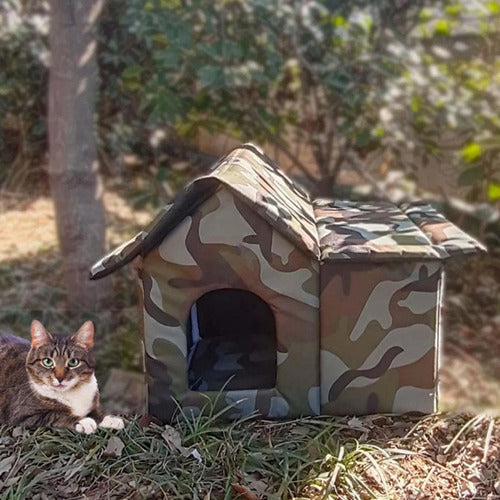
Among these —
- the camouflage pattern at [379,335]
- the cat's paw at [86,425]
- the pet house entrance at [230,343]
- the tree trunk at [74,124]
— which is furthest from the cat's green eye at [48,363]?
the tree trunk at [74,124]

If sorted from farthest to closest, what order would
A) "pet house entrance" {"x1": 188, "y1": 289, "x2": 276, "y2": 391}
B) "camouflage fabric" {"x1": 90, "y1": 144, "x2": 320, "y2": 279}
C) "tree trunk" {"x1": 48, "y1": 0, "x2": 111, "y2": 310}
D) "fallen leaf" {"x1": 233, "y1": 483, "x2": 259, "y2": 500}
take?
A: 1. "tree trunk" {"x1": 48, "y1": 0, "x2": 111, "y2": 310}
2. "pet house entrance" {"x1": 188, "y1": 289, "x2": 276, "y2": 391}
3. "camouflage fabric" {"x1": 90, "y1": 144, "x2": 320, "y2": 279}
4. "fallen leaf" {"x1": 233, "y1": 483, "x2": 259, "y2": 500}

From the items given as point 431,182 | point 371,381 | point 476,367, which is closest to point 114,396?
A: point 371,381

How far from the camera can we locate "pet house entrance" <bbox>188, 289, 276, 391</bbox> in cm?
205

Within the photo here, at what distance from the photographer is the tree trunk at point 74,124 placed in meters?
2.96

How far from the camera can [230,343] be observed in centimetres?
234

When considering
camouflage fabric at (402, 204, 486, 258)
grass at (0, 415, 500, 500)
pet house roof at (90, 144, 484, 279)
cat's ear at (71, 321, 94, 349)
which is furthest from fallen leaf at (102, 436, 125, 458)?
camouflage fabric at (402, 204, 486, 258)

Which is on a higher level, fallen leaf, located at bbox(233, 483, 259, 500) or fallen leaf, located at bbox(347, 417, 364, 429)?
fallen leaf, located at bbox(347, 417, 364, 429)

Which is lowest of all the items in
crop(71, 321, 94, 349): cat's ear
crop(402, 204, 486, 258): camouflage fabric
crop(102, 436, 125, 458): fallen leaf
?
crop(102, 436, 125, 458): fallen leaf

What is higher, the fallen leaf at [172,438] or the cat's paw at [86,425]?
the cat's paw at [86,425]

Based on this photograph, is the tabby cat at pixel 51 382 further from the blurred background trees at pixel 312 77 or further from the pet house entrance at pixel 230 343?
the blurred background trees at pixel 312 77

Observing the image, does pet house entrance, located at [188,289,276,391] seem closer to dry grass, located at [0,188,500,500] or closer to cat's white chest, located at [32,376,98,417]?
dry grass, located at [0,188,500,500]

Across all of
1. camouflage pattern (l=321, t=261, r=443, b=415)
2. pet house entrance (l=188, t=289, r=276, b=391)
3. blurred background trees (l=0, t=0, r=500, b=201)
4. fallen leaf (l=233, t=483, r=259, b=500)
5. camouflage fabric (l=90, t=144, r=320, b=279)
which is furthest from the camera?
blurred background trees (l=0, t=0, r=500, b=201)

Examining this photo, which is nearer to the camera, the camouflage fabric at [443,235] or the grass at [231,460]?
the grass at [231,460]

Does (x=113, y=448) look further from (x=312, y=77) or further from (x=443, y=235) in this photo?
(x=312, y=77)
